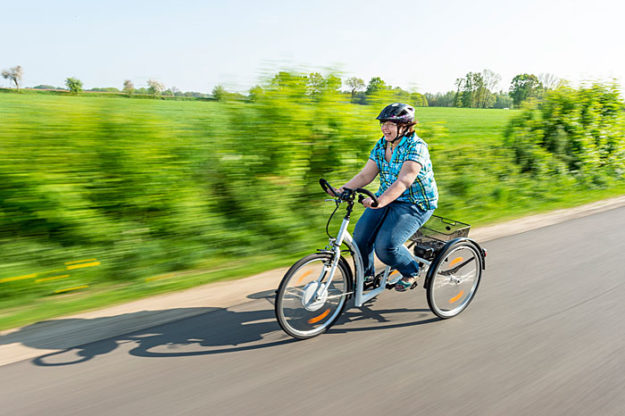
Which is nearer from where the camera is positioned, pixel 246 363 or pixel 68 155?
pixel 246 363

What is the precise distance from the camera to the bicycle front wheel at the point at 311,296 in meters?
3.34

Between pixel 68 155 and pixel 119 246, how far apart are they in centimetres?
98

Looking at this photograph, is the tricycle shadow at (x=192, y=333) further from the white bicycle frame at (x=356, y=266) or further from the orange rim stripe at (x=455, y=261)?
the orange rim stripe at (x=455, y=261)

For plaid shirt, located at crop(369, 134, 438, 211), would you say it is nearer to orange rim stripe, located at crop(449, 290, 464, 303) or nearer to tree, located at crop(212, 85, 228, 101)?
orange rim stripe, located at crop(449, 290, 464, 303)

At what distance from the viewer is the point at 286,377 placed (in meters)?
3.05

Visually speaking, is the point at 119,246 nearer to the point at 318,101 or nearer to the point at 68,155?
the point at 68,155

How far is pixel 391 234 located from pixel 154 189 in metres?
2.49

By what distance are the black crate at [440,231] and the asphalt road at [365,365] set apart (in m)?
0.64

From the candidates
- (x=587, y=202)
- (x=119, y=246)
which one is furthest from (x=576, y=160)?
(x=119, y=246)

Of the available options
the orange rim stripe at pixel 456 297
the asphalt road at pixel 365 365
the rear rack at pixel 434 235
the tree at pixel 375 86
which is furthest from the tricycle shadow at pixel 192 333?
the tree at pixel 375 86

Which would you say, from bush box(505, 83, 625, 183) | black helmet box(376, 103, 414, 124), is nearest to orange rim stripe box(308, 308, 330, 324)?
black helmet box(376, 103, 414, 124)

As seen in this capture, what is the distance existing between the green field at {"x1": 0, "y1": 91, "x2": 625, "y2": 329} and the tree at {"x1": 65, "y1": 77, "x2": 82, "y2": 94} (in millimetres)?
348

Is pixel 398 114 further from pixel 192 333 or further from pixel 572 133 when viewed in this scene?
pixel 572 133

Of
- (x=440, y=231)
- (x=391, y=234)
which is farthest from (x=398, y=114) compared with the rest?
(x=440, y=231)
